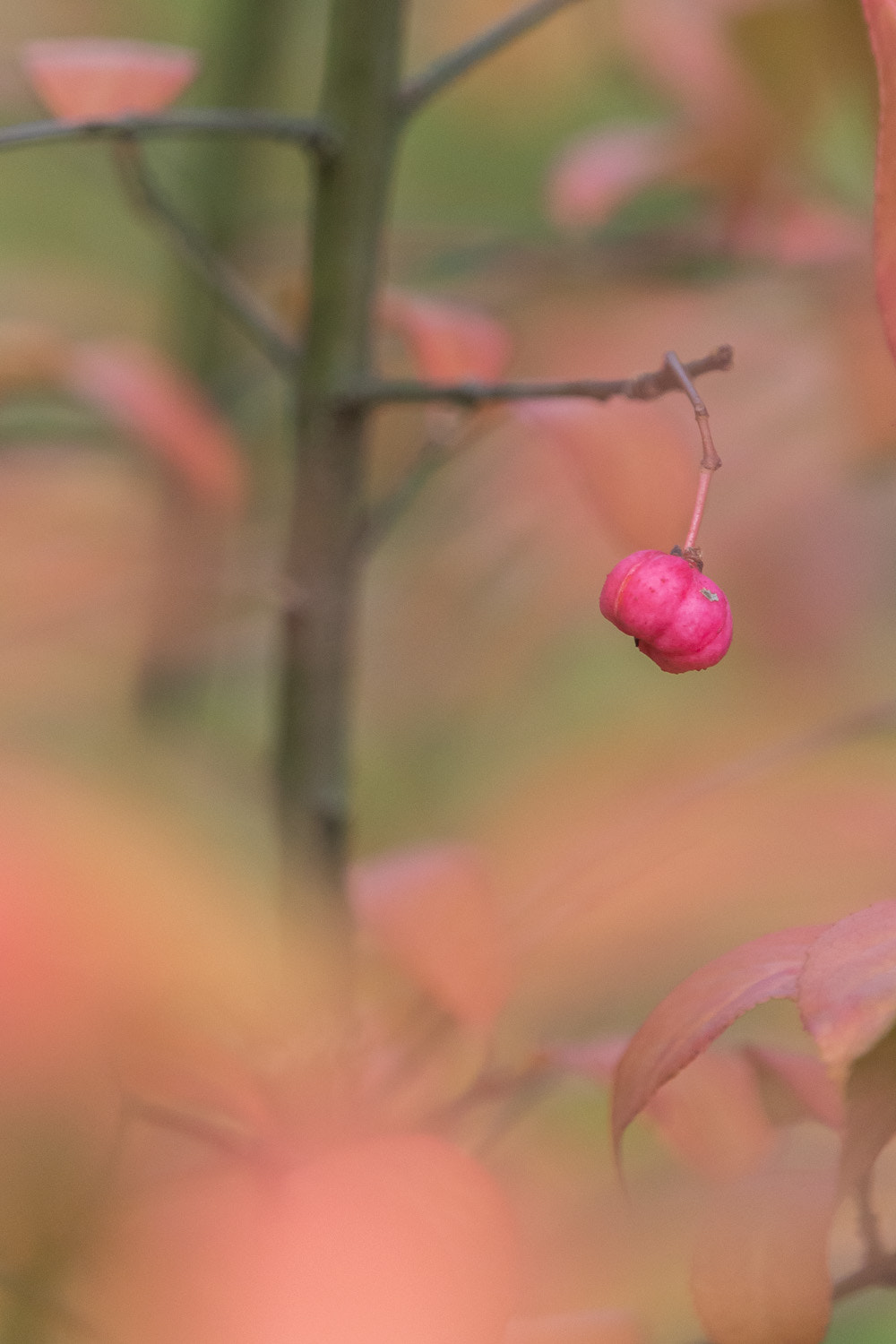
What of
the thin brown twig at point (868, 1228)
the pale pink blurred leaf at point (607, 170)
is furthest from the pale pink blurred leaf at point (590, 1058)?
the pale pink blurred leaf at point (607, 170)

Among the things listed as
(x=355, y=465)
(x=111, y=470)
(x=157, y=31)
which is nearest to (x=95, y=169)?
(x=157, y=31)

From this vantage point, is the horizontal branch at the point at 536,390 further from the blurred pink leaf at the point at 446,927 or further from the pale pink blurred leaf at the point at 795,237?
the pale pink blurred leaf at the point at 795,237

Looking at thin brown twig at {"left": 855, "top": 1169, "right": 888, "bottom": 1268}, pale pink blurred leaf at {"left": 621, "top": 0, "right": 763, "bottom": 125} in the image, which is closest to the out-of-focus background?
pale pink blurred leaf at {"left": 621, "top": 0, "right": 763, "bottom": 125}

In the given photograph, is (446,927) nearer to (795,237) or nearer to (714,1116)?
(714,1116)

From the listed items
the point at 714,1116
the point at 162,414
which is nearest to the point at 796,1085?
the point at 714,1116

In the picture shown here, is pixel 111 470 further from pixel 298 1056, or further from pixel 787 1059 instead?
pixel 787 1059
